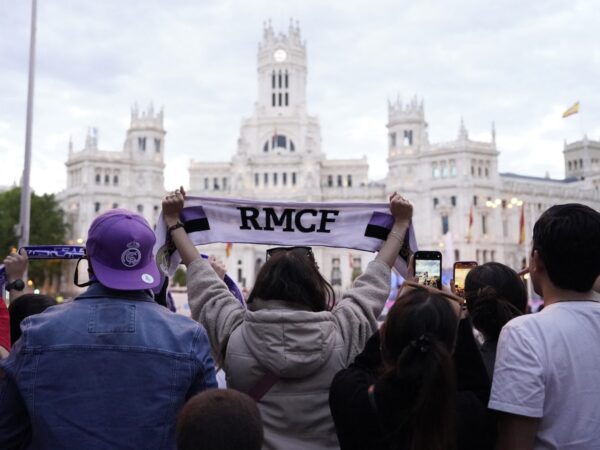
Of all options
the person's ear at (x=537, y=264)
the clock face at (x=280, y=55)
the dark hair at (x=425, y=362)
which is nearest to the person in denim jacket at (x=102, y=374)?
the dark hair at (x=425, y=362)

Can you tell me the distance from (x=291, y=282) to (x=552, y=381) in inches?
70.9

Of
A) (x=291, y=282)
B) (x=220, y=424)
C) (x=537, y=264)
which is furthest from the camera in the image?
(x=291, y=282)

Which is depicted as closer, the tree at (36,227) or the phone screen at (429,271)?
the phone screen at (429,271)

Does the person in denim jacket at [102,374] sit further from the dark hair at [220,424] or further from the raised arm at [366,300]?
the raised arm at [366,300]

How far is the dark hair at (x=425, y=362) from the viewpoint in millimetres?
3713

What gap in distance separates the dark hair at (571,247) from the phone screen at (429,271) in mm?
1581

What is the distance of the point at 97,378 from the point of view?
157 inches

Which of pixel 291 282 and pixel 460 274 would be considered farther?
pixel 460 274

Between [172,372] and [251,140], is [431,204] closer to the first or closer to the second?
[251,140]

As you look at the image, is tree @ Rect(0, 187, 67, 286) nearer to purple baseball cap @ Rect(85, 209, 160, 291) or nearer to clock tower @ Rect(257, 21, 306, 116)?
clock tower @ Rect(257, 21, 306, 116)

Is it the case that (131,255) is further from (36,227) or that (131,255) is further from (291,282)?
(36,227)

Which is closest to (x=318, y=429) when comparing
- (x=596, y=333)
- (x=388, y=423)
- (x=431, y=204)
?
(x=388, y=423)

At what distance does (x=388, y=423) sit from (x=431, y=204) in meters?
82.6

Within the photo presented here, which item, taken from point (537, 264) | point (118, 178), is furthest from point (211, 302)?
point (118, 178)
